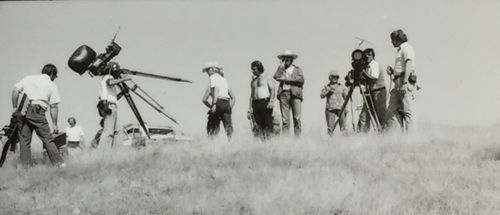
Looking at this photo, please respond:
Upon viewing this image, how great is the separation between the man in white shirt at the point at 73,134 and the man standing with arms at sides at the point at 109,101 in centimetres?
318

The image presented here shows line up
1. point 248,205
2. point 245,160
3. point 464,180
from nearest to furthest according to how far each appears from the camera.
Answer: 1. point 248,205
2. point 464,180
3. point 245,160

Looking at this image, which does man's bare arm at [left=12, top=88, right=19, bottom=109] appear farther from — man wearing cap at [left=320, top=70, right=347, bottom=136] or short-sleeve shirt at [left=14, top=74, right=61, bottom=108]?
man wearing cap at [left=320, top=70, right=347, bottom=136]

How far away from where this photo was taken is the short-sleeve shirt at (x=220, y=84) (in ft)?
34.8

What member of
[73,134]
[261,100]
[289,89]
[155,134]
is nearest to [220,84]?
[261,100]

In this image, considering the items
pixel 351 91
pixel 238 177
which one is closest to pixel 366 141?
pixel 351 91

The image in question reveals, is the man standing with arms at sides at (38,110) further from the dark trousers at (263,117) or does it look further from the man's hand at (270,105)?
the man's hand at (270,105)

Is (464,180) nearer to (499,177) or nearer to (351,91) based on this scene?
(499,177)

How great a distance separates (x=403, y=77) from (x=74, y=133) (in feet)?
22.2

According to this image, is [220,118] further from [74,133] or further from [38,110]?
[74,133]

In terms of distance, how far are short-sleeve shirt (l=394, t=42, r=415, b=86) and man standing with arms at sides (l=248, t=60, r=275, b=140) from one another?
1.97 metres

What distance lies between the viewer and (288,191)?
7.38 m

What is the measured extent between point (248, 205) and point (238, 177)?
1.10 metres

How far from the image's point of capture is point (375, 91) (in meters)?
10.5

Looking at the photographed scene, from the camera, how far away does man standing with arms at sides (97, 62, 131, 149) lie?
10156 millimetres
